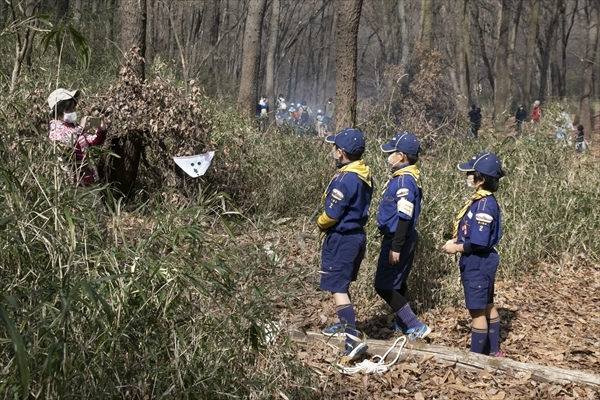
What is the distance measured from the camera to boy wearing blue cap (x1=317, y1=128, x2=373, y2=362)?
5172 millimetres

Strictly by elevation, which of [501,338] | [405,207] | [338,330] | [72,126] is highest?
[72,126]

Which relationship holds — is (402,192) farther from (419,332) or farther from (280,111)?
(280,111)

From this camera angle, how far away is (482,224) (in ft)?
16.8

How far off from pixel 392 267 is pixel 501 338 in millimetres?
1290

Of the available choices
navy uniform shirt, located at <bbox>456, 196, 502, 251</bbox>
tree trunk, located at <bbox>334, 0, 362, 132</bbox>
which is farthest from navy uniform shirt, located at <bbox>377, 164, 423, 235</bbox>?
tree trunk, located at <bbox>334, 0, 362, 132</bbox>

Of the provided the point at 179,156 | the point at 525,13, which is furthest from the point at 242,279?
the point at 525,13

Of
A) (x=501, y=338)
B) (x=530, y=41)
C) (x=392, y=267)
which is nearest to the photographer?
(x=392, y=267)

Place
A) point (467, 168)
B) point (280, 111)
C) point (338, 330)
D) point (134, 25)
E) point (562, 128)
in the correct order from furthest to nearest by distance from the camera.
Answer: point (280, 111) → point (562, 128) → point (134, 25) → point (467, 168) → point (338, 330)

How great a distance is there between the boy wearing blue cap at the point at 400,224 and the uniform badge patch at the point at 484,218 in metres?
0.53

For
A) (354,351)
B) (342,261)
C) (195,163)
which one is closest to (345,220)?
(342,261)

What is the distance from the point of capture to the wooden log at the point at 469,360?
478 centimetres

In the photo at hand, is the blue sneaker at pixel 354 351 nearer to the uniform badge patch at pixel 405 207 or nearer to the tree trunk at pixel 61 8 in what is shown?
the uniform badge patch at pixel 405 207

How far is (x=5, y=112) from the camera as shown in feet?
16.2

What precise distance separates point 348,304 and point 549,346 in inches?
75.4
